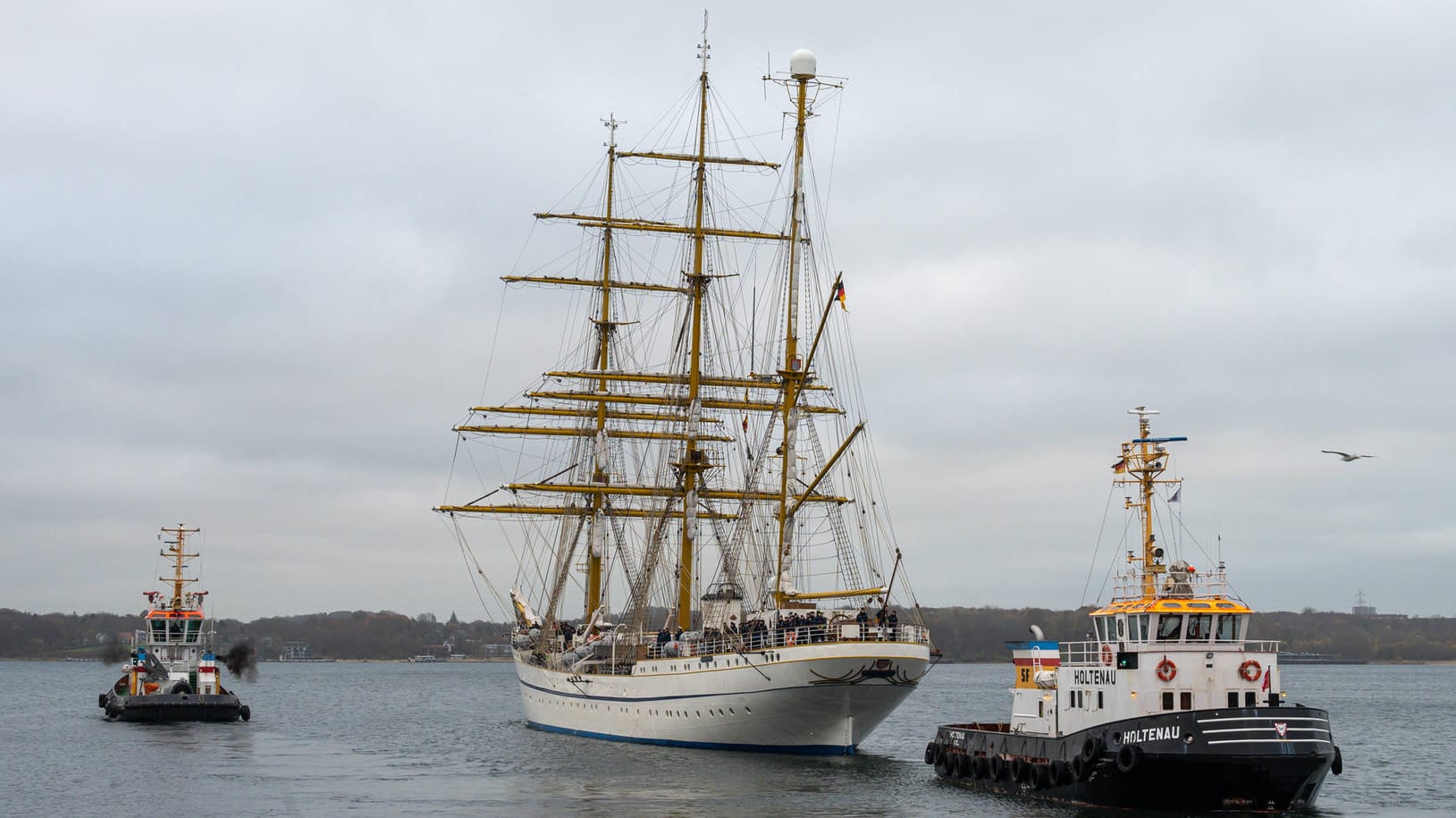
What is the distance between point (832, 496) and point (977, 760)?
23.4 metres

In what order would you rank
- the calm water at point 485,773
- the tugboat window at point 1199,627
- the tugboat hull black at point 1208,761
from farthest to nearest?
the calm water at point 485,773
the tugboat window at point 1199,627
the tugboat hull black at point 1208,761

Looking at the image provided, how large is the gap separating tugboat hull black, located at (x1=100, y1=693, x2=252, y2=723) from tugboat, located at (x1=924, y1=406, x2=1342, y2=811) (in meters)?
49.4

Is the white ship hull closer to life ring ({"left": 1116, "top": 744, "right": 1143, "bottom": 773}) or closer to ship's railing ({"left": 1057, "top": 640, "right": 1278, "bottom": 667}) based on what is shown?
ship's railing ({"left": 1057, "top": 640, "right": 1278, "bottom": 667})

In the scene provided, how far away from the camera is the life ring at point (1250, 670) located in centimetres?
4203

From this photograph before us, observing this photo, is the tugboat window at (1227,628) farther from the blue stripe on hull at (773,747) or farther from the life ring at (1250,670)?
the blue stripe on hull at (773,747)

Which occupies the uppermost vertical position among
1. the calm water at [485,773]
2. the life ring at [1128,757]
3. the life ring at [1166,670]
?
the life ring at [1166,670]

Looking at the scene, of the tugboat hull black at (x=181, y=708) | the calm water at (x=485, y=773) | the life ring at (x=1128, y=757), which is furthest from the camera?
the tugboat hull black at (x=181, y=708)

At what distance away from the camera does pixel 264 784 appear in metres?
52.7

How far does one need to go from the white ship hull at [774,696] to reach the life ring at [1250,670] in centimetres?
1794

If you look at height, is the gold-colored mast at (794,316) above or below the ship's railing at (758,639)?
above

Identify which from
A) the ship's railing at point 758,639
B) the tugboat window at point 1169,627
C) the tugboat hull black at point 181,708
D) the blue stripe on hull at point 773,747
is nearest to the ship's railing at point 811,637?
the ship's railing at point 758,639

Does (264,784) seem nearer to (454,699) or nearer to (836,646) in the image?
(836,646)

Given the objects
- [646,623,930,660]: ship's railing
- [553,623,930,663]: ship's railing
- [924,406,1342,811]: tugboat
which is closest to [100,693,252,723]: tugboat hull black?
[553,623,930,663]: ship's railing

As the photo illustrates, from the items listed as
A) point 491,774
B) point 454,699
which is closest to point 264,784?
point 491,774
